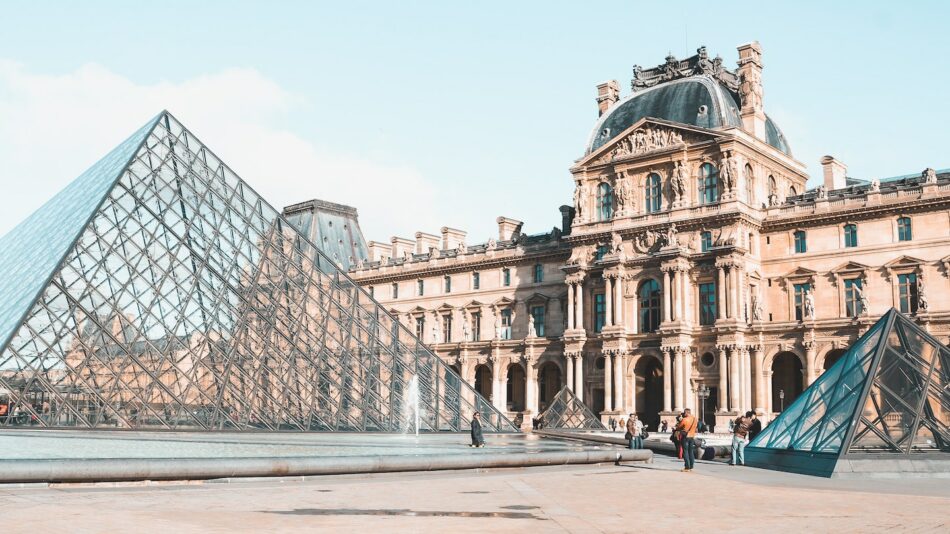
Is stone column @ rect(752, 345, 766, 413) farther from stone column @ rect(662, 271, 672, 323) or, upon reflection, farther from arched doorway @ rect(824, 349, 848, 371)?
stone column @ rect(662, 271, 672, 323)

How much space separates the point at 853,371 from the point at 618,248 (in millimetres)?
30531

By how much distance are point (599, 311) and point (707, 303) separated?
6.26 m

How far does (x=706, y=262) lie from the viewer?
48.0 meters

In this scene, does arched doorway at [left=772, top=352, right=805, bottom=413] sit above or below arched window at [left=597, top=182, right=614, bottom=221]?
below

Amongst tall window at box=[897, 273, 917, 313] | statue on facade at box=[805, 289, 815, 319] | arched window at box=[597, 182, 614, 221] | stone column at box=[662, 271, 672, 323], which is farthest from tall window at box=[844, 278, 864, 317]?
arched window at box=[597, 182, 614, 221]

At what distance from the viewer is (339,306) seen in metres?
31.4

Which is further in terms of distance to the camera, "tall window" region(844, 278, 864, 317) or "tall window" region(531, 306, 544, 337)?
"tall window" region(531, 306, 544, 337)

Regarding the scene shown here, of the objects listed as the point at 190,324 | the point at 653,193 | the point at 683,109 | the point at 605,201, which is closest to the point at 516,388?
the point at 605,201

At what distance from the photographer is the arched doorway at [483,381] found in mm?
60906

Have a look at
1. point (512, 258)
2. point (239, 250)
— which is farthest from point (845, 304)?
point (239, 250)

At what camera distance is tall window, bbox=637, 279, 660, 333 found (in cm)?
5000

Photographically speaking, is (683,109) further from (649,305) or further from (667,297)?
(649,305)

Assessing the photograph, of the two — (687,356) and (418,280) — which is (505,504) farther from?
(418,280)

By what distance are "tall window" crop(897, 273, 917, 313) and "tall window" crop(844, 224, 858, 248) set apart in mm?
2563
